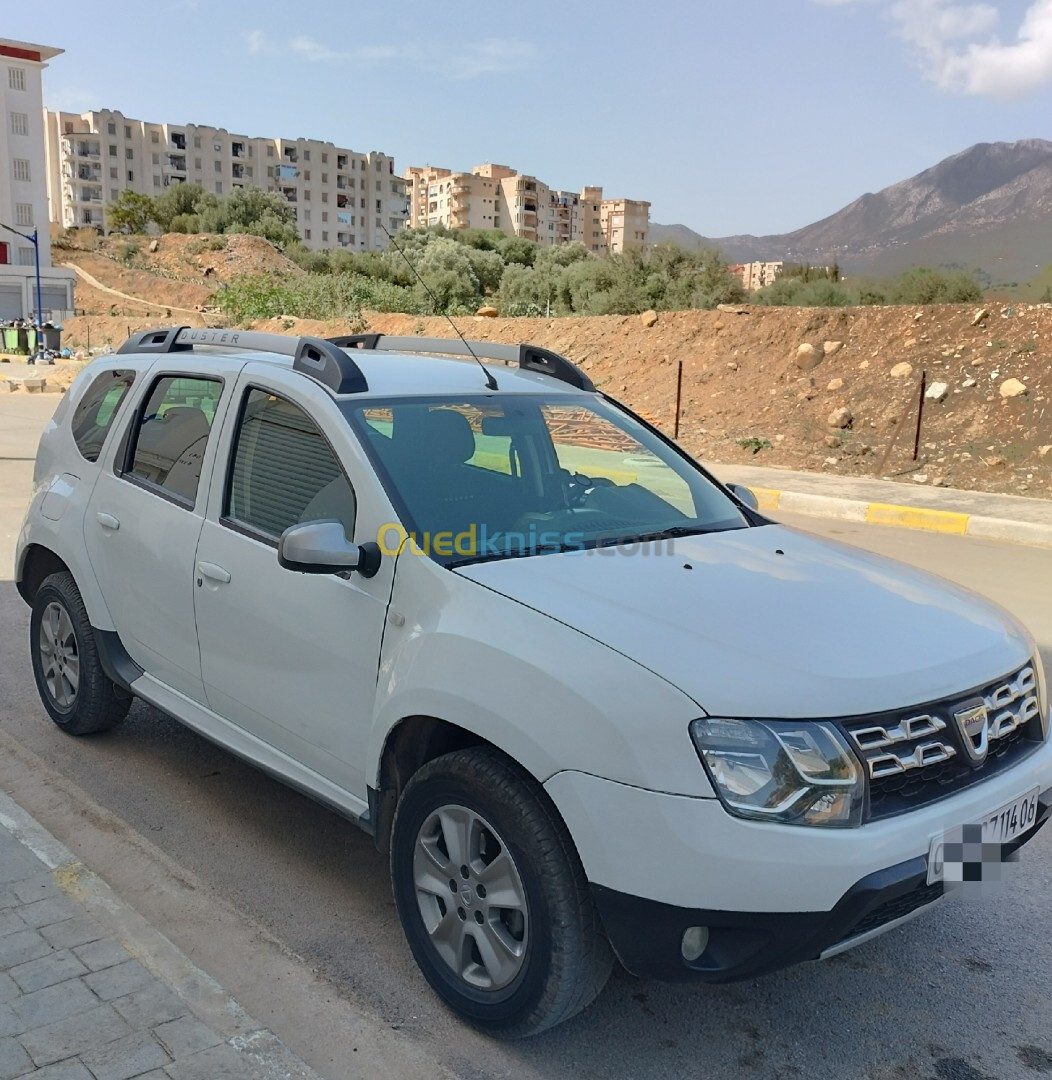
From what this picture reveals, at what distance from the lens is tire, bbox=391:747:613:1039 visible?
241 cm

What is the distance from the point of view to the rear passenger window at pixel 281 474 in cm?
324

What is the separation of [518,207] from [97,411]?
480 feet

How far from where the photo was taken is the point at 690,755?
2.26 meters

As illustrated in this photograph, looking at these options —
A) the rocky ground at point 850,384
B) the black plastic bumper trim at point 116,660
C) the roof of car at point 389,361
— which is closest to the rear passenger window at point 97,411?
the roof of car at point 389,361

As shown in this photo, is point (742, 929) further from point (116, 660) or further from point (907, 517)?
point (907, 517)

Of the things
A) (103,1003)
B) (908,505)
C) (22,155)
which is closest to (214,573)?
(103,1003)

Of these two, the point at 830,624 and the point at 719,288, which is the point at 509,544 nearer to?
the point at 830,624

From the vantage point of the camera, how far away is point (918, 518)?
35.7 feet

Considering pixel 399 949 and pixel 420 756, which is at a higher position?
pixel 420 756

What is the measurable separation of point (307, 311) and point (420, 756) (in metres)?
36.5

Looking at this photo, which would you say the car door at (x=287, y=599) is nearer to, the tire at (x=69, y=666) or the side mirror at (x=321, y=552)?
the side mirror at (x=321, y=552)

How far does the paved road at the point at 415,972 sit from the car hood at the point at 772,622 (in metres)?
0.18

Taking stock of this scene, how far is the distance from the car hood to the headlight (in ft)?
0.13

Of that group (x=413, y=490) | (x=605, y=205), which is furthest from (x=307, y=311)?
(x=605, y=205)
